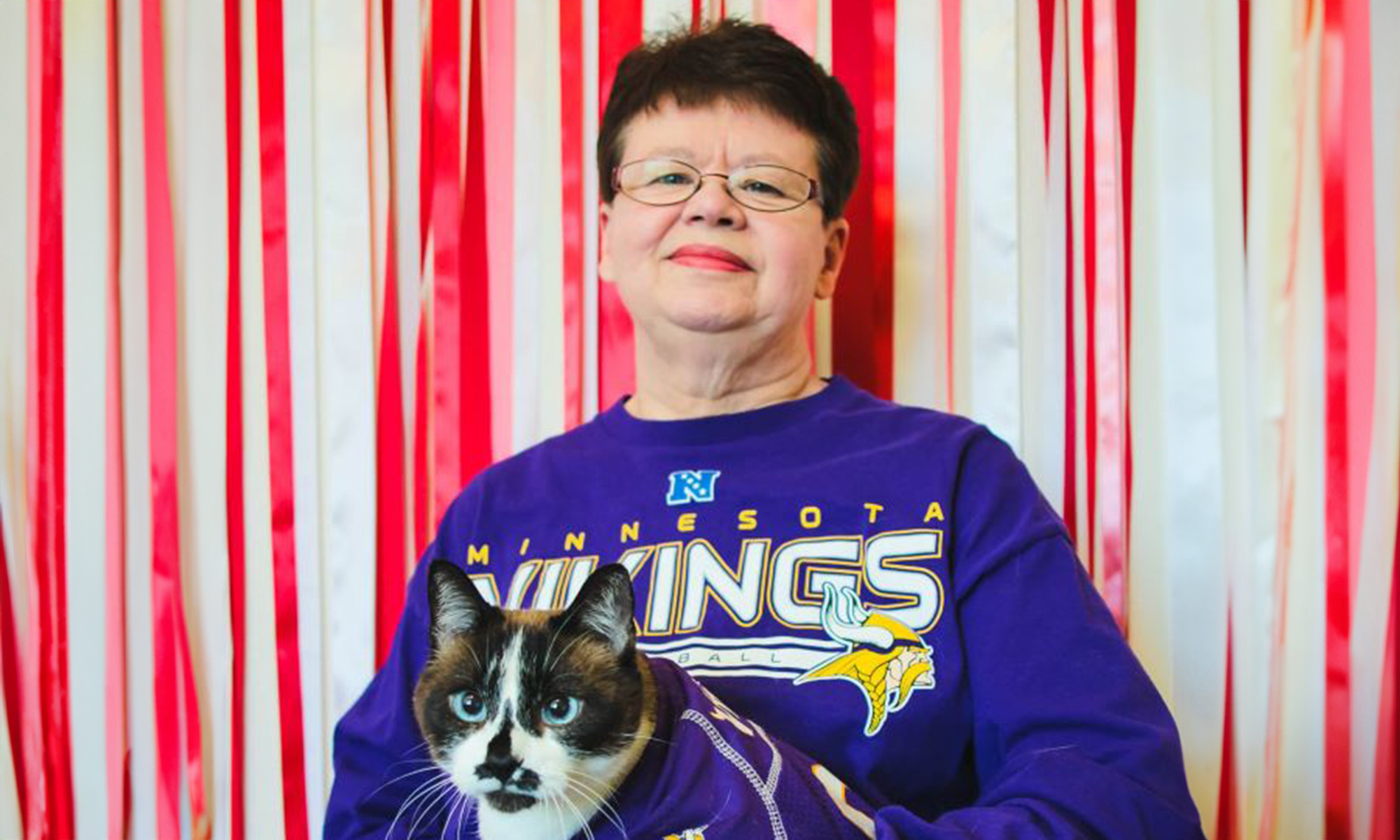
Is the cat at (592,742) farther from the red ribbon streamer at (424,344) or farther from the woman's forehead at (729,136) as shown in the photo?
the red ribbon streamer at (424,344)

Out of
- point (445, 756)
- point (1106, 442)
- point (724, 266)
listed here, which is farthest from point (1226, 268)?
point (445, 756)

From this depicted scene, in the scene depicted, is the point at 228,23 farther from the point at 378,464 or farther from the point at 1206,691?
the point at 1206,691

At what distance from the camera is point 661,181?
1.31 meters

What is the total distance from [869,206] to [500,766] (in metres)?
0.92

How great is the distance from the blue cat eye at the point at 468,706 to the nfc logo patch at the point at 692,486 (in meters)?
0.35

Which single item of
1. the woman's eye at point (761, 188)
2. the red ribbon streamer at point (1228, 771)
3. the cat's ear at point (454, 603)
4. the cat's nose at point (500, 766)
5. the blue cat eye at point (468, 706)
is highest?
the woman's eye at point (761, 188)

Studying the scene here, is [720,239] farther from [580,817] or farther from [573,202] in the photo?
[580,817]

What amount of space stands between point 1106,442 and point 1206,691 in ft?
0.99

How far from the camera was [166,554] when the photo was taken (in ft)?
5.58

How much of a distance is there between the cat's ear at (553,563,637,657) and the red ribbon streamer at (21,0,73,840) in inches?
43.2

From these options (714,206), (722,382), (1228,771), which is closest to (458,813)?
(722,382)

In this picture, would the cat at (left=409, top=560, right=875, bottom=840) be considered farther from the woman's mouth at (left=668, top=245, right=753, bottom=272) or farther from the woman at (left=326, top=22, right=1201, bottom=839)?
the woman's mouth at (left=668, top=245, right=753, bottom=272)

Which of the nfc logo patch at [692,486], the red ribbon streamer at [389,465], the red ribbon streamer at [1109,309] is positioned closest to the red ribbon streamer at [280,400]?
the red ribbon streamer at [389,465]

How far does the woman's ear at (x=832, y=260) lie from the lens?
140cm
